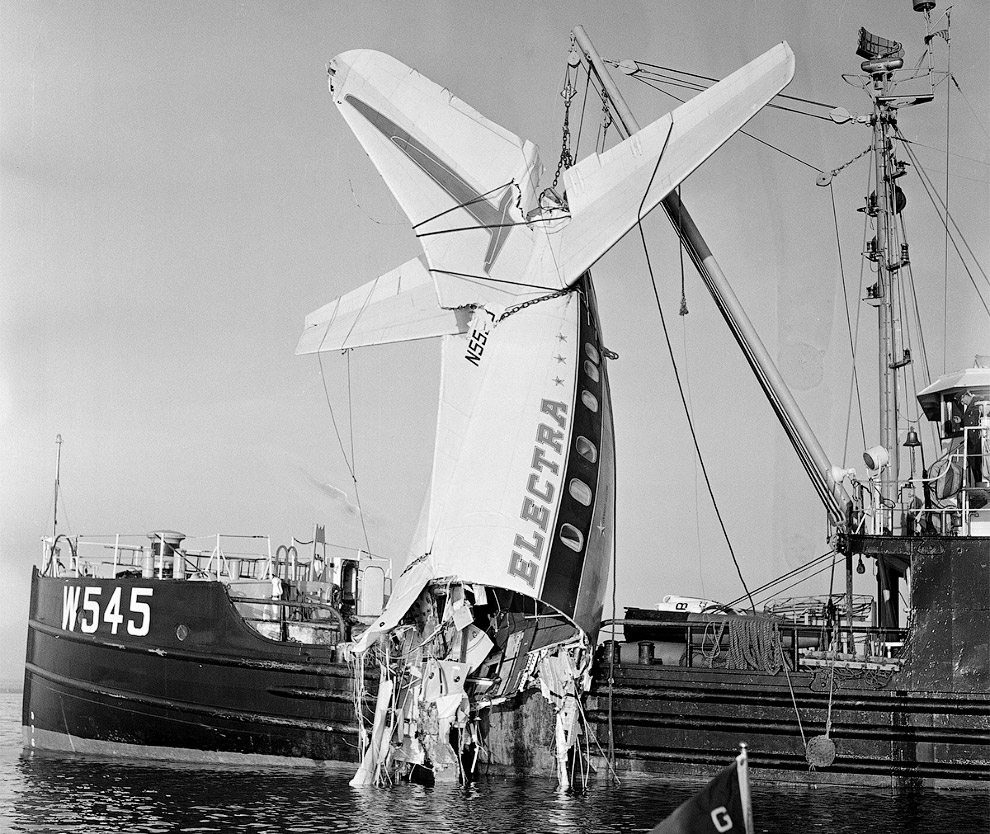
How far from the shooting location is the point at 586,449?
19.0 metres

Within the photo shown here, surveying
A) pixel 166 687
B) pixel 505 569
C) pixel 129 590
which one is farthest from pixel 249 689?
pixel 505 569

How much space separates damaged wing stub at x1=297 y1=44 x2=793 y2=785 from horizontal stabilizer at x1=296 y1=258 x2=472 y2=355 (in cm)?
4

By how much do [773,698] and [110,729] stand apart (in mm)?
11568

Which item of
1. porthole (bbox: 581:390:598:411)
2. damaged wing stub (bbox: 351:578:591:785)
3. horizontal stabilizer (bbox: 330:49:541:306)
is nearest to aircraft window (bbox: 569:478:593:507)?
porthole (bbox: 581:390:598:411)

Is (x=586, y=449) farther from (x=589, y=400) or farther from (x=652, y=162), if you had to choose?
(x=652, y=162)

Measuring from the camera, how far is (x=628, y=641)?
2059 cm

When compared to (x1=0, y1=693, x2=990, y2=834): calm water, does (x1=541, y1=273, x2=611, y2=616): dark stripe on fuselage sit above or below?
above

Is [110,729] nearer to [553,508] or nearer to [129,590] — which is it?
[129,590]

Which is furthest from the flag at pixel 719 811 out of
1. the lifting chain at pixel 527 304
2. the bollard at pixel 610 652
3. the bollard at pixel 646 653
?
the lifting chain at pixel 527 304

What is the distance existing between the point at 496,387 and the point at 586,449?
70.2 inches

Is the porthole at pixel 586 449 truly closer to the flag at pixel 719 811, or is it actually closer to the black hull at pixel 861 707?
the black hull at pixel 861 707

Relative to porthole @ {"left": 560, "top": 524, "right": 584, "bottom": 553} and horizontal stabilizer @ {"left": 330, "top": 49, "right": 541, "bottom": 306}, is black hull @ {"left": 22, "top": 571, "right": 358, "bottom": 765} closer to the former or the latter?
porthole @ {"left": 560, "top": 524, "right": 584, "bottom": 553}

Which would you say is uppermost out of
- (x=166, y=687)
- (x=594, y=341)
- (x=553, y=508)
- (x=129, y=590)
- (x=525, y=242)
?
(x=525, y=242)

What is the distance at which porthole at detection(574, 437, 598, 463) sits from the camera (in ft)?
62.0
